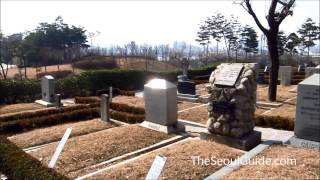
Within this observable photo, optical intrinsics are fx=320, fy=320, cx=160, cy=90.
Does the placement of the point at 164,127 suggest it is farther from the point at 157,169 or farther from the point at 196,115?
the point at 157,169

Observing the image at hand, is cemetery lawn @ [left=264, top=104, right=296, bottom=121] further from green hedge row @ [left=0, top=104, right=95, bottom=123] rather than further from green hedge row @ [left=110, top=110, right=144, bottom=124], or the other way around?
green hedge row @ [left=0, top=104, right=95, bottom=123]

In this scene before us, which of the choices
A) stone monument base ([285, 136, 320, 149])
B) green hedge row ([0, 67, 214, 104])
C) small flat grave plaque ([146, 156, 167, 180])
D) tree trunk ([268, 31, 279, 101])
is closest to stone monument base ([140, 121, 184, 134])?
stone monument base ([285, 136, 320, 149])

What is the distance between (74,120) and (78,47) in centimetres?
4090

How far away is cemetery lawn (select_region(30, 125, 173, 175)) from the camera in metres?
7.36

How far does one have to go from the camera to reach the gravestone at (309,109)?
290 inches

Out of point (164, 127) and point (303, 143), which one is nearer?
point (303, 143)

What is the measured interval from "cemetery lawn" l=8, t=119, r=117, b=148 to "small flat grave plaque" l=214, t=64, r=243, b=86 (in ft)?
15.8

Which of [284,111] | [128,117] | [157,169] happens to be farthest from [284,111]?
[157,169]

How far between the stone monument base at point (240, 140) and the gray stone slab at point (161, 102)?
1.55 m

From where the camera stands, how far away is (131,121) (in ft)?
38.9

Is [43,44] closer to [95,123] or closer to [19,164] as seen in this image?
[95,123]

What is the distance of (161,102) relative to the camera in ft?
33.0

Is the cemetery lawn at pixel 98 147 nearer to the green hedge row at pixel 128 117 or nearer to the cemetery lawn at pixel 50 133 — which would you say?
the cemetery lawn at pixel 50 133

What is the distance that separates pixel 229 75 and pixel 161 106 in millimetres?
2549
